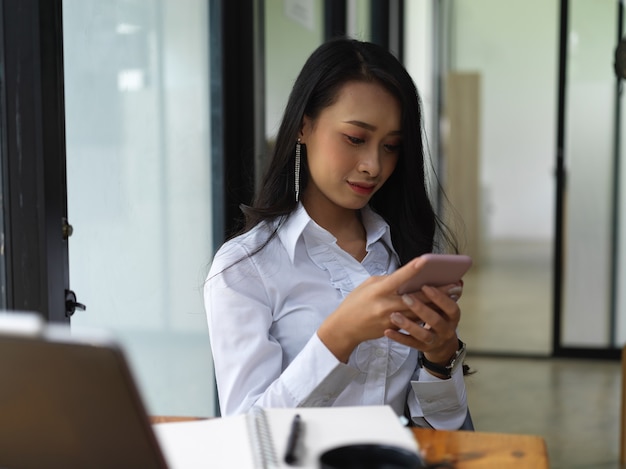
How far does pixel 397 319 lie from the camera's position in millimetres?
1132

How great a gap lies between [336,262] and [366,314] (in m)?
0.31

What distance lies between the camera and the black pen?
2.61ft

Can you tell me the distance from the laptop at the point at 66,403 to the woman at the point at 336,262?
513 mm

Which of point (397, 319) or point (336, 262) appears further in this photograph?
point (336, 262)

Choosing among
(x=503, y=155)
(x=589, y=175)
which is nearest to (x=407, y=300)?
(x=589, y=175)

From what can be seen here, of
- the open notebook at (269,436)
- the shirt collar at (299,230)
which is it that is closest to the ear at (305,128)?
the shirt collar at (299,230)

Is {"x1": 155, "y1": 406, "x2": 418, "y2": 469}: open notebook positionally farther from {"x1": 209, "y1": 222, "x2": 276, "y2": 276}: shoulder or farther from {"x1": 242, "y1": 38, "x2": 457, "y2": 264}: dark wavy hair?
{"x1": 242, "y1": 38, "x2": 457, "y2": 264}: dark wavy hair

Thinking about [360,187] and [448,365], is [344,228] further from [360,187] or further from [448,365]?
[448,365]

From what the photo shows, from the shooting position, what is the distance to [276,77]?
2828mm

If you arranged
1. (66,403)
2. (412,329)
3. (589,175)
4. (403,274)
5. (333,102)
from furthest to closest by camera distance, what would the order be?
1. (589,175)
2. (333,102)
3. (412,329)
4. (403,274)
5. (66,403)

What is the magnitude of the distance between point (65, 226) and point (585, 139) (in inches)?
151

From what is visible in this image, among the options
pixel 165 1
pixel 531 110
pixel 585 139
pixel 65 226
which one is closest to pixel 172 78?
pixel 165 1

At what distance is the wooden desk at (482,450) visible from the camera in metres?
0.86

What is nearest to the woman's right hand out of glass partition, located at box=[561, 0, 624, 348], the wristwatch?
the wristwatch
